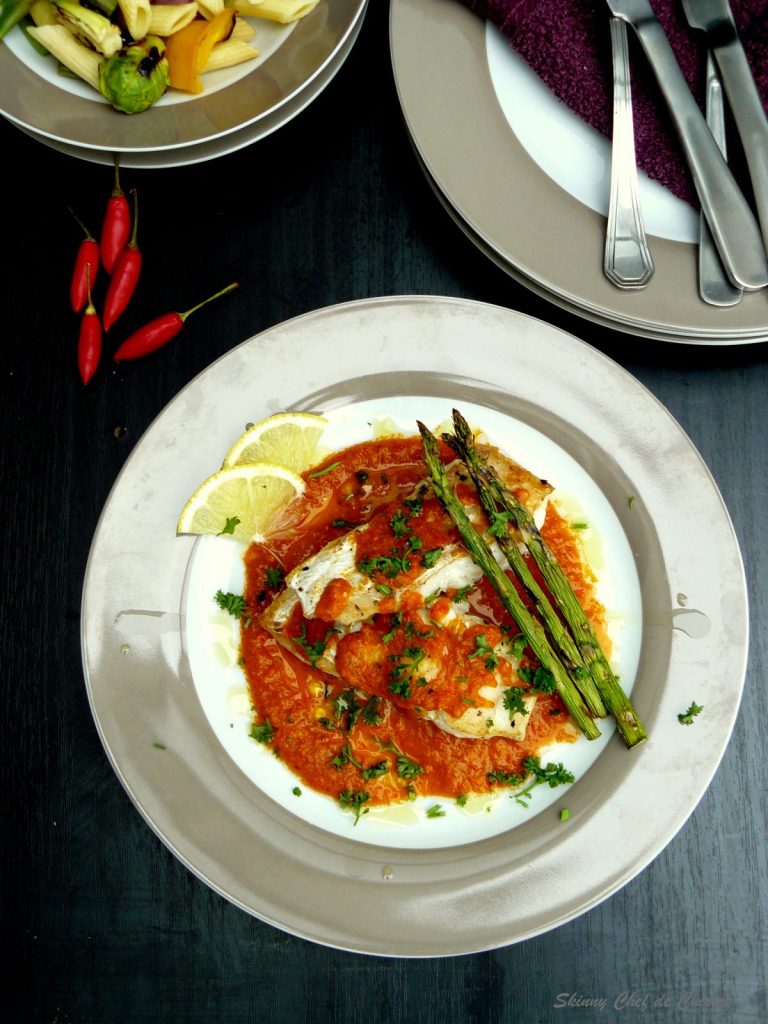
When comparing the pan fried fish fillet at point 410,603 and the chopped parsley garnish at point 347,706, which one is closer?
the pan fried fish fillet at point 410,603

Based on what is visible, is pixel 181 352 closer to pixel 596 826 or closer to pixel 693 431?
pixel 693 431

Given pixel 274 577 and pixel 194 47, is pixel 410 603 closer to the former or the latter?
pixel 274 577

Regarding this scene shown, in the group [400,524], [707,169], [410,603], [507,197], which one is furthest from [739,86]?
[410,603]

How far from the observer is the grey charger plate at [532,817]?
137 inches

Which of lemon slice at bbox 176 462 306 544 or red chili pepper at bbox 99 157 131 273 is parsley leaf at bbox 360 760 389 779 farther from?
red chili pepper at bbox 99 157 131 273

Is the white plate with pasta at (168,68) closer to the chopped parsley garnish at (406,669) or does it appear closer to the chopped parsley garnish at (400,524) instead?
the chopped parsley garnish at (400,524)

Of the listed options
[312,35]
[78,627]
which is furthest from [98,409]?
[312,35]

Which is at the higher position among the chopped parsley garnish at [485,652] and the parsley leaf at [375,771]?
the chopped parsley garnish at [485,652]

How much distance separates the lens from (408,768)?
3.61 metres

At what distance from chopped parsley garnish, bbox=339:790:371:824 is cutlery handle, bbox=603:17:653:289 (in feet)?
8.30

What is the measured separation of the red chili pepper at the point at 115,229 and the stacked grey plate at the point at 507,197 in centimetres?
144

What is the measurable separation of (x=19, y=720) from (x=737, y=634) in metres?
3.39

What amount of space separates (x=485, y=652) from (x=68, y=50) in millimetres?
3096

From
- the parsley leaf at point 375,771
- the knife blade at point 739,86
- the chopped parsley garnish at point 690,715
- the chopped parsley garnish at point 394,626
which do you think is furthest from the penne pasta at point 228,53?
the chopped parsley garnish at point 690,715
